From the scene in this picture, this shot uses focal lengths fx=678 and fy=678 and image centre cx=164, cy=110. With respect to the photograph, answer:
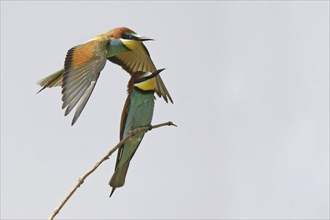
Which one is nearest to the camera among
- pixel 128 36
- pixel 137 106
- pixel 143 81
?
pixel 128 36

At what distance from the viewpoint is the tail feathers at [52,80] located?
3.70 metres

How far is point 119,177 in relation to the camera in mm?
3846

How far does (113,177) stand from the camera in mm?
3650

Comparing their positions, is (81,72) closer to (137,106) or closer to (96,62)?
(96,62)

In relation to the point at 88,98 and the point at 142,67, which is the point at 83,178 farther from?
the point at 142,67

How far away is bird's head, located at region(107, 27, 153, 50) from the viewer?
12.7 feet

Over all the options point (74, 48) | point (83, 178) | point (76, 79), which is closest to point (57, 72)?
point (74, 48)

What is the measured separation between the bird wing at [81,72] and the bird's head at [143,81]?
11.4 inches

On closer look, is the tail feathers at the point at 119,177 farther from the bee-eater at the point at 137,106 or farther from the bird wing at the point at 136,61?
the bird wing at the point at 136,61

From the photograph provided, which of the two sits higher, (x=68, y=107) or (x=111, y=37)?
(x=111, y=37)

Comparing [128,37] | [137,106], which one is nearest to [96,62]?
[128,37]

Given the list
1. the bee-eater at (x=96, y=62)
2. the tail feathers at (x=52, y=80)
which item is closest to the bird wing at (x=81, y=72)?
the bee-eater at (x=96, y=62)

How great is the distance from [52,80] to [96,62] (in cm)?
30

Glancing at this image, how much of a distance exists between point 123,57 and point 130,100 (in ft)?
1.09
